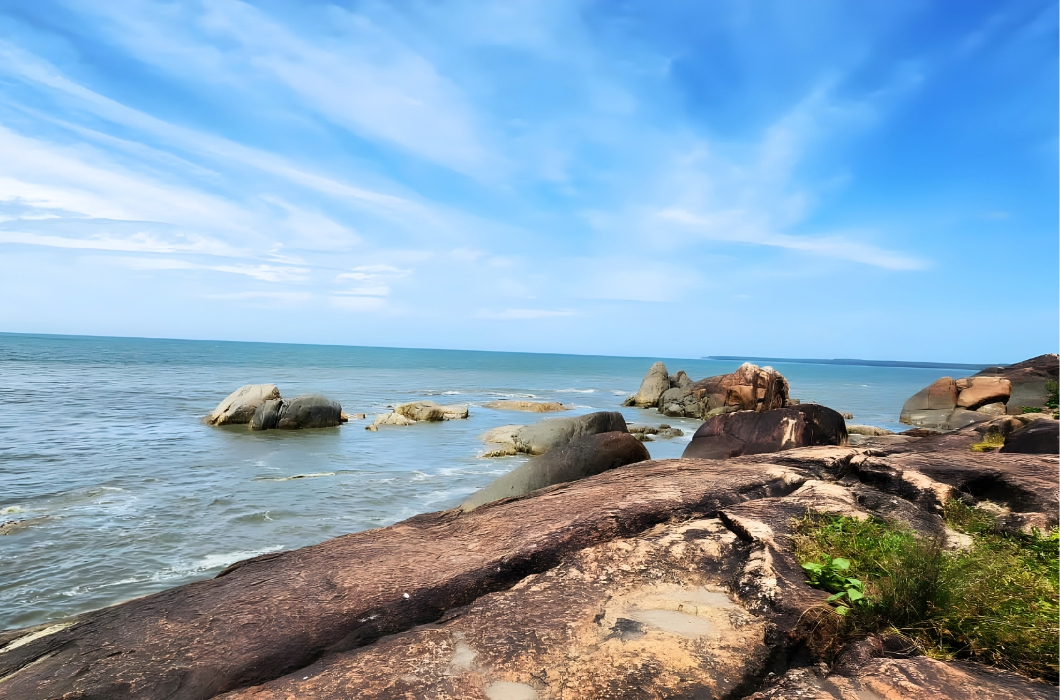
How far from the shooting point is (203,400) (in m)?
32.3

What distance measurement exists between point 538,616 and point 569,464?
5029 millimetres

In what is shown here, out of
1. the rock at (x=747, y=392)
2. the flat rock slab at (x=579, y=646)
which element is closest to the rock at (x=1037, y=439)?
the flat rock slab at (x=579, y=646)

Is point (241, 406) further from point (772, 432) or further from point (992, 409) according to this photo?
point (992, 409)

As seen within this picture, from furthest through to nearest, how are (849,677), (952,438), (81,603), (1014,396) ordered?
1. (1014,396)
2. (952,438)
3. (81,603)
4. (849,677)

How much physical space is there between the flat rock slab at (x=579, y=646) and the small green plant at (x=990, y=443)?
6.55m

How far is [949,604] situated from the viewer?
390 centimetres

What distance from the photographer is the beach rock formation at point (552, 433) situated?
61.9 feet

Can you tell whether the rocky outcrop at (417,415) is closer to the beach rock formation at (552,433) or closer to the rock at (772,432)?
the beach rock formation at (552,433)

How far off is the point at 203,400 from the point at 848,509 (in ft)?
111

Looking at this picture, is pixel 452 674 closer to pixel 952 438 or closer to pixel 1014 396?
pixel 952 438

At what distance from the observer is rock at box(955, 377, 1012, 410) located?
2927cm

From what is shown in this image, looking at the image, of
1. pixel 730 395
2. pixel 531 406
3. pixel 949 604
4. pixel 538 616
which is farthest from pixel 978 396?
pixel 538 616

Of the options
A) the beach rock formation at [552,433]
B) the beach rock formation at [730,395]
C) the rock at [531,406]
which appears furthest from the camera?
the rock at [531,406]

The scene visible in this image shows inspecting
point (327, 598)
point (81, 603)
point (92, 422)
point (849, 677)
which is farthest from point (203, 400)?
point (849, 677)
